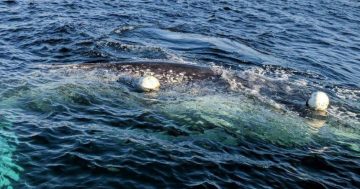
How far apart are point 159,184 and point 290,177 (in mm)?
3585

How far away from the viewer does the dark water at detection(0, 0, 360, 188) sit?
12539 millimetres

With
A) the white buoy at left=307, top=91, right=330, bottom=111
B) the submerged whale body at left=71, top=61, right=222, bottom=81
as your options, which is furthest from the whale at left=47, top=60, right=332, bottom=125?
the white buoy at left=307, top=91, right=330, bottom=111

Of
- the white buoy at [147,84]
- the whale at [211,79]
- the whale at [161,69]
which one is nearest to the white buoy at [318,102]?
the whale at [211,79]

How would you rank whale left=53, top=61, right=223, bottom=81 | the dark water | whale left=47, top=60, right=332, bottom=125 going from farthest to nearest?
whale left=53, top=61, right=223, bottom=81 → whale left=47, top=60, right=332, bottom=125 → the dark water

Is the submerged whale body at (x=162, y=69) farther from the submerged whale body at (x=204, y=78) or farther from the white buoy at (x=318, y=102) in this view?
the white buoy at (x=318, y=102)

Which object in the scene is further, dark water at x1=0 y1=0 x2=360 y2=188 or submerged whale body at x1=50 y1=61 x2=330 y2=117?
submerged whale body at x1=50 y1=61 x2=330 y2=117

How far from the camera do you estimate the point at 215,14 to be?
106 feet

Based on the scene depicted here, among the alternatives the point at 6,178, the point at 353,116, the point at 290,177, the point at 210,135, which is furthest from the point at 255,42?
the point at 6,178

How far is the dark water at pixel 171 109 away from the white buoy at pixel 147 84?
1.27 feet

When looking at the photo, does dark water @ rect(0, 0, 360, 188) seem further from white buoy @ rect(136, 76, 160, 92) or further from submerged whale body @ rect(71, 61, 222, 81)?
submerged whale body @ rect(71, 61, 222, 81)

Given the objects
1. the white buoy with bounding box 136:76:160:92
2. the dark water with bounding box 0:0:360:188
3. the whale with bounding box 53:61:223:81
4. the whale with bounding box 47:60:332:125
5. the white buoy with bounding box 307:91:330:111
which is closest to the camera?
the dark water with bounding box 0:0:360:188

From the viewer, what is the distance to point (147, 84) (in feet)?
57.8

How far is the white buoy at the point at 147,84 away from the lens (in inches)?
693

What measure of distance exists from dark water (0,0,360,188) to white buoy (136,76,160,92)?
39cm
